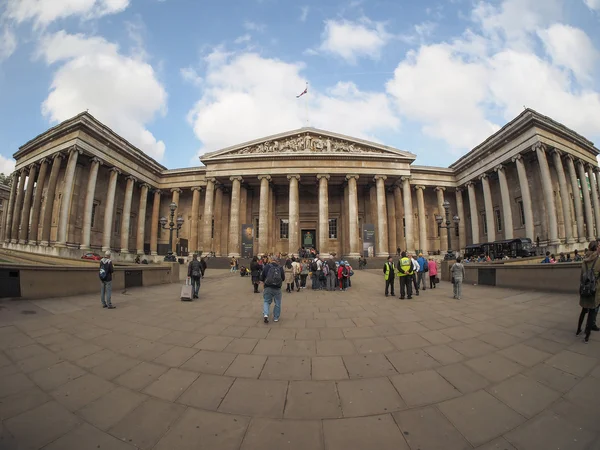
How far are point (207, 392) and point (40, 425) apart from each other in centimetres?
135

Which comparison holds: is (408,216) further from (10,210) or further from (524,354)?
(10,210)

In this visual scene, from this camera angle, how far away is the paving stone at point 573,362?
303 cm

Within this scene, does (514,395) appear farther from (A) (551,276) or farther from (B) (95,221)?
(B) (95,221)

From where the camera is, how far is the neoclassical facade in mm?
22547

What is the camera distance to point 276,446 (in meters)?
1.87

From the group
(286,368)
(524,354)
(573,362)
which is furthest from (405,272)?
(286,368)

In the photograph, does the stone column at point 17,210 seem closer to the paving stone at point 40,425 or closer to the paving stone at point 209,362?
the paving stone at point 209,362

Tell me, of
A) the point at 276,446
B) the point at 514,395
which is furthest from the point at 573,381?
the point at 276,446

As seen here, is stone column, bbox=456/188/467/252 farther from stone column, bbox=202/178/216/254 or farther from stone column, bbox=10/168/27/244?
stone column, bbox=10/168/27/244

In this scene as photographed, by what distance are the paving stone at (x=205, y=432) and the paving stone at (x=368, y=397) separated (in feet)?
3.29

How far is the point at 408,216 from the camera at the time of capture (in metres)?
26.7

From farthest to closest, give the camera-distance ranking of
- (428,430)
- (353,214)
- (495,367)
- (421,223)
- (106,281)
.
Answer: (421,223)
(353,214)
(106,281)
(495,367)
(428,430)

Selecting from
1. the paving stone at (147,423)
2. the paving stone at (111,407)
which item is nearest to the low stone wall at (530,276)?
the paving stone at (147,423)

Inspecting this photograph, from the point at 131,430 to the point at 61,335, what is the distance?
11.9 feet
